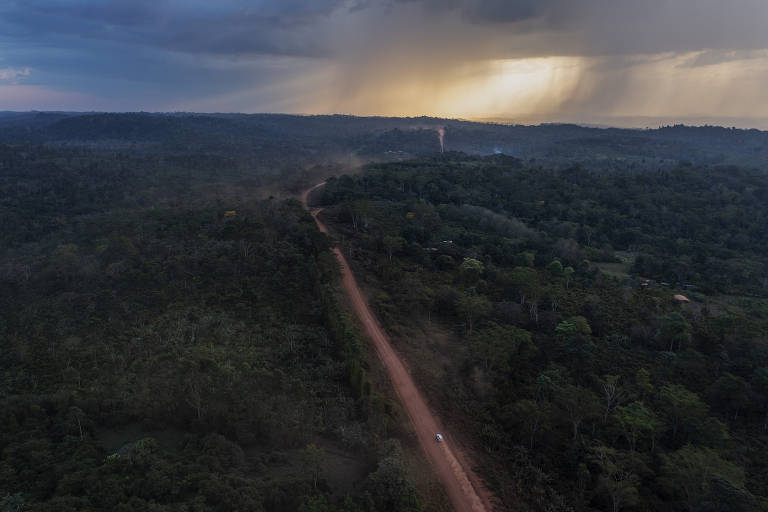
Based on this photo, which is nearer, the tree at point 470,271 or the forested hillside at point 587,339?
the forested hillside at point 587,339

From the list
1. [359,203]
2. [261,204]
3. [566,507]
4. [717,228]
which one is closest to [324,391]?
[566,507]

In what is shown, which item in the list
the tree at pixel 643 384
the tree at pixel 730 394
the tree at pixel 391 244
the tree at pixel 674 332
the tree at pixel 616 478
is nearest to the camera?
the tree at pixel 616 478

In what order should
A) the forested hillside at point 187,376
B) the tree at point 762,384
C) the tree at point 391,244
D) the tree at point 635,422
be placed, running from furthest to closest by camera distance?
the tree at point 391,244 < the tree at point 762,384 < the tree at point 635,422 < the forested hillside at point 187,376

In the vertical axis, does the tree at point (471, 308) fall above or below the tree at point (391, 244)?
below

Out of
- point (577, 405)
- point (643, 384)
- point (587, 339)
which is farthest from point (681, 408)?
point (587, 339)

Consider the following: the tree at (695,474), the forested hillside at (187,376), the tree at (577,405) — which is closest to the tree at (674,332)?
the tree at (577,405)

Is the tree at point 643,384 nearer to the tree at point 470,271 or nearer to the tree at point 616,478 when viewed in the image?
the tree at point 616,478
